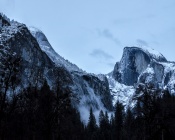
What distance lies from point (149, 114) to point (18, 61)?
16.3 meters

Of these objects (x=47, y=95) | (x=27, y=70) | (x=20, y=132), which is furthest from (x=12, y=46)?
(x=47, y=95)

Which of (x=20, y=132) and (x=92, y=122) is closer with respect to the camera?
(x=20, y=132)

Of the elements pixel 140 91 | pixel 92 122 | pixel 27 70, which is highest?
pixel 27 70

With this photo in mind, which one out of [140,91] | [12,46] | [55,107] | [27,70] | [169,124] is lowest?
[169,124]

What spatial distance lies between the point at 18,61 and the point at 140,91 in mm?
16486

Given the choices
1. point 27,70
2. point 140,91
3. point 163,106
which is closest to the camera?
point 163,106

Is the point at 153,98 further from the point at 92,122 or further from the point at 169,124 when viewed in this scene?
the point at 92,122

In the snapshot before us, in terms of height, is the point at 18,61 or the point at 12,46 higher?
the point at 12,46

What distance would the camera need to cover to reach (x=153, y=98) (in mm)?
35594

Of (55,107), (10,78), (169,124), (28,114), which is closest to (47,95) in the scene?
(55,107)

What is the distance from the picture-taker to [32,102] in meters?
38.1

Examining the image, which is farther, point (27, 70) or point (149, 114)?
point (27, 70)

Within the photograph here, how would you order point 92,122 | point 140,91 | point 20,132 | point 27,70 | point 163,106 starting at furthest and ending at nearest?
point 27,70
point 92,122
point 20,132
point 140,91
point 163,106

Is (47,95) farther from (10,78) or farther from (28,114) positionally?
(10,78)
